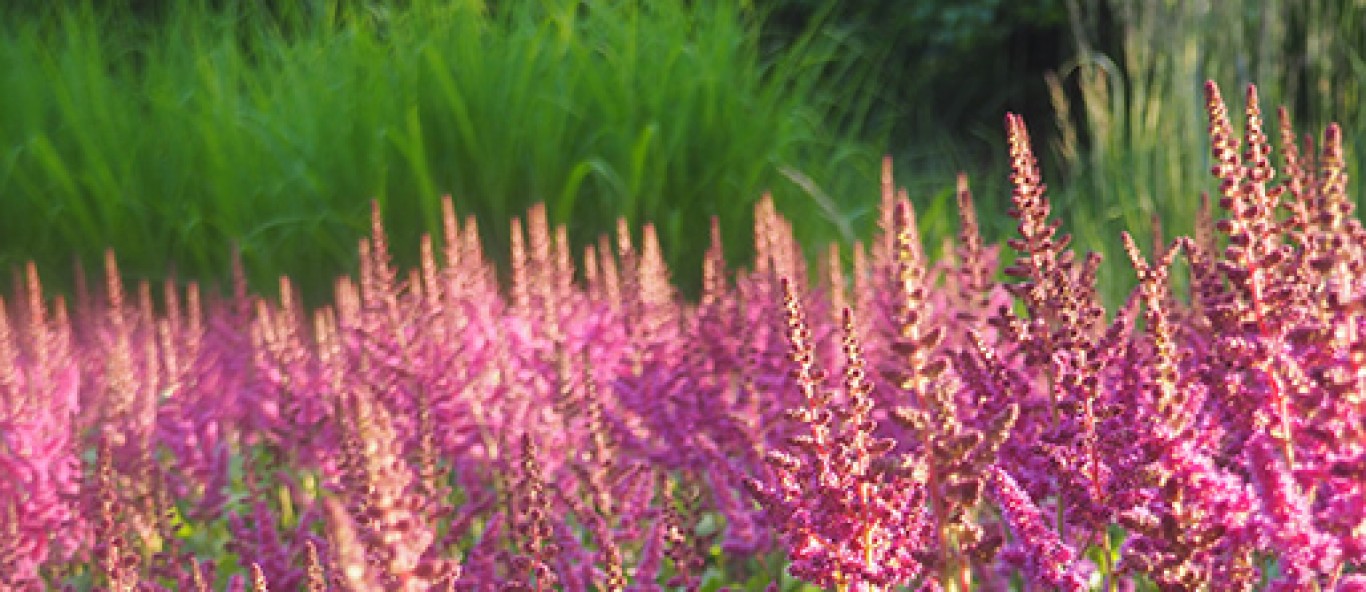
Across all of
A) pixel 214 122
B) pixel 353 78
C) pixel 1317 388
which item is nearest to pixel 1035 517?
pixel 1317 388

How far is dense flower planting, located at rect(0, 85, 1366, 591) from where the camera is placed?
6.28 ft

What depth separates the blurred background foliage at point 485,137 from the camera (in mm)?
7758

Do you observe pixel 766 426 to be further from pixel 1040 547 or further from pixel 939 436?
A: pixel 939 436

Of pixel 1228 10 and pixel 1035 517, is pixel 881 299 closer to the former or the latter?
pixel 1035 517

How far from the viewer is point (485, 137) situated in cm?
782

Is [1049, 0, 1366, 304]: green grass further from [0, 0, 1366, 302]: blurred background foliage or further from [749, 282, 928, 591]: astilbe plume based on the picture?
[749, 282, 928, 591]: astilbe plume

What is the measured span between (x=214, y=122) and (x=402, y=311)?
446 cm

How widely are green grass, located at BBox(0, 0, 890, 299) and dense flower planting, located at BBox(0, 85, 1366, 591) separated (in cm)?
170

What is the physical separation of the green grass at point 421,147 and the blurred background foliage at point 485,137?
0.6 inches

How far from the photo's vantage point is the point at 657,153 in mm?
7648

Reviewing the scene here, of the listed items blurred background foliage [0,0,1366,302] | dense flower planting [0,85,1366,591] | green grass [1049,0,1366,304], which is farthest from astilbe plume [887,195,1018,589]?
green grass [1049,0,1366,304]

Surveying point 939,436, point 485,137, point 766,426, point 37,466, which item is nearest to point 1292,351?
point 939,436

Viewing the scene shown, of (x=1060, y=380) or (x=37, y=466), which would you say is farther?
(x=37, y=466)

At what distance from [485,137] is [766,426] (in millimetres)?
4431
